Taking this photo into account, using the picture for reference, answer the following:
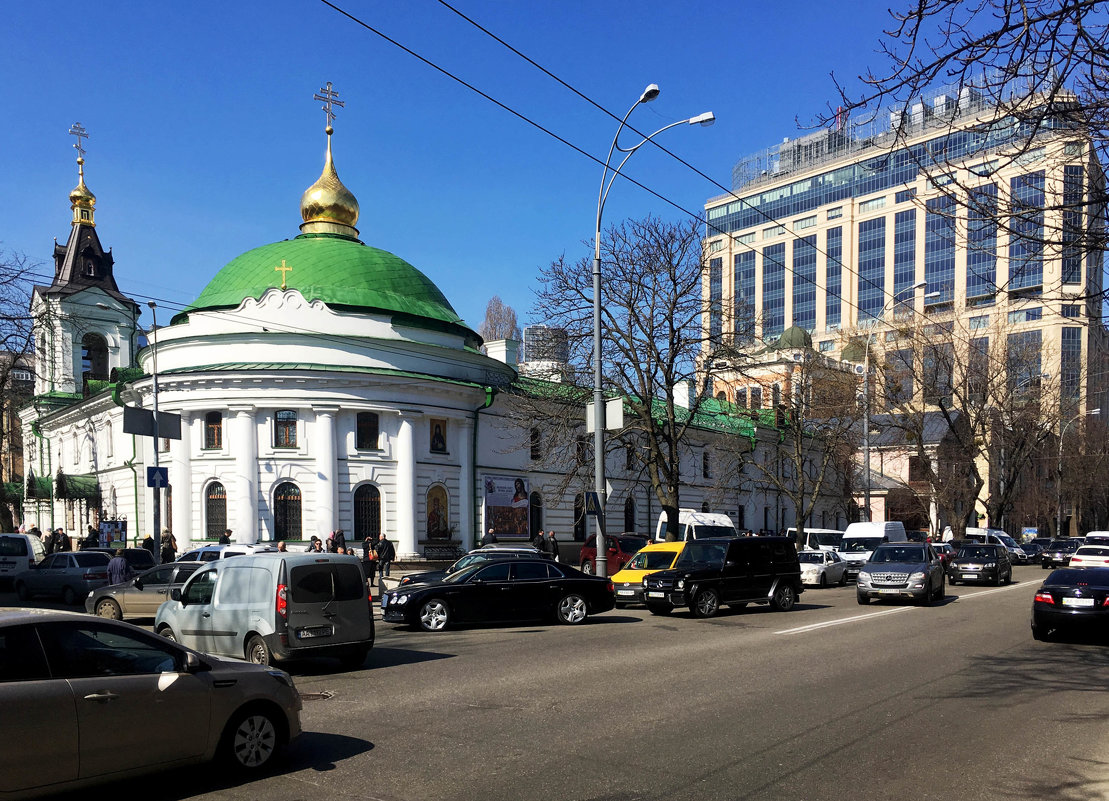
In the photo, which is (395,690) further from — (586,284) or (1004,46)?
(586,284)

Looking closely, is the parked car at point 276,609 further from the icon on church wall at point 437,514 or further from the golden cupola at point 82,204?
the golden cupola at point 82,204

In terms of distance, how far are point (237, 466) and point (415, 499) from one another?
6.90 m

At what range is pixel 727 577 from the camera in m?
20.4

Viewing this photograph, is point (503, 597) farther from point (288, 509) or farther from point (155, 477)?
point (288, 509)

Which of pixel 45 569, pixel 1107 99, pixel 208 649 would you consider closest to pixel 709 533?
pixel 45 569

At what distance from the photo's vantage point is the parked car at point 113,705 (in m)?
5.68

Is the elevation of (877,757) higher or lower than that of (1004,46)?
lower

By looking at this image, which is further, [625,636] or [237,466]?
[237,466]

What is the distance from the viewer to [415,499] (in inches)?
1457

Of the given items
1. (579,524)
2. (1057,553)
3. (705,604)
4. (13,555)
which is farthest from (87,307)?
(1057,553)

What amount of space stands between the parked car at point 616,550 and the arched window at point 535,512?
33.2 ft

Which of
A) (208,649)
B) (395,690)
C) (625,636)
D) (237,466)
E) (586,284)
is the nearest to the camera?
(395,690)

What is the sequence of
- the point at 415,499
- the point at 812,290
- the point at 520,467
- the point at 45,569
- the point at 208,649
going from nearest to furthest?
the point at 208,649, the point at 45,569, the point at 415,499, the point at 520,467, the point at 812,290

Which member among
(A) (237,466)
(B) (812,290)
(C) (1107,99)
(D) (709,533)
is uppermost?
(B) (812,290)
